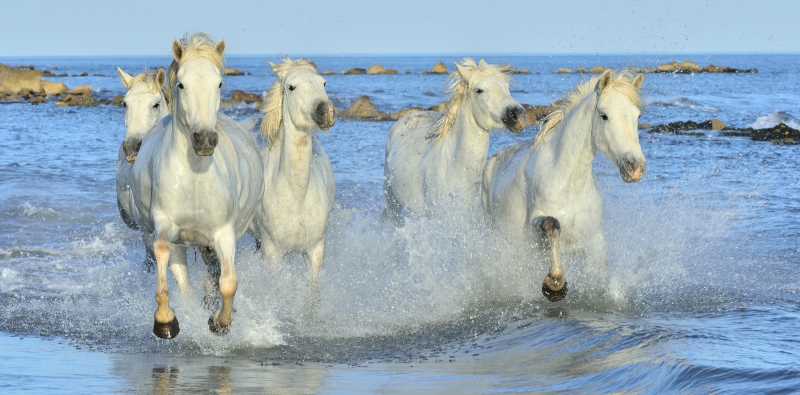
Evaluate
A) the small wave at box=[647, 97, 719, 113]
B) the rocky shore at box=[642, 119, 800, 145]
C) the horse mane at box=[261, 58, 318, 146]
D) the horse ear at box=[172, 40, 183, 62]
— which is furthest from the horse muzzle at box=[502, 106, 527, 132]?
the small wave at box=[647, 97, 719, 113]

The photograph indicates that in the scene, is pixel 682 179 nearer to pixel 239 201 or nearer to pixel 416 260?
pixel 416 260

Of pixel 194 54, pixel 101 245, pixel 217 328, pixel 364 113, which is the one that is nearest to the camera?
pixel 194 54

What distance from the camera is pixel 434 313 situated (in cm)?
902

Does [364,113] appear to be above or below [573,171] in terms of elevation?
below

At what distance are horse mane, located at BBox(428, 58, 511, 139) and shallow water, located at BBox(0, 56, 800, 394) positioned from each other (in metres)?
0.99

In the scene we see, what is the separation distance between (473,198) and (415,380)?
138 inches

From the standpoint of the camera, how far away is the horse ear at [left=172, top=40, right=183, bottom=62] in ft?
23.4

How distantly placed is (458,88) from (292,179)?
2209 millimetres

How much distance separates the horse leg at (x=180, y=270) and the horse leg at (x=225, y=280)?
500 mm

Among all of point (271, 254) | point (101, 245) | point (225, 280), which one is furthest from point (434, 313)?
point (101, 245)

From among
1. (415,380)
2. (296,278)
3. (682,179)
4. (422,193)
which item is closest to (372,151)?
(682,179)

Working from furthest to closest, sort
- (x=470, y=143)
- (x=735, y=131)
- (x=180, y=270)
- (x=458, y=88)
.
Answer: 1. (x=735, y=131)
2. (x=458, y=88)
3. (x=470, y=143)
4. (x=180, y=270)

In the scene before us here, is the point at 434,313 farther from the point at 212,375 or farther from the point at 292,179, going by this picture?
the point at 212,375

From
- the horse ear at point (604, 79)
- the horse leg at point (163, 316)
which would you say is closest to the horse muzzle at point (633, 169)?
the horse ear at point (604, 79)
